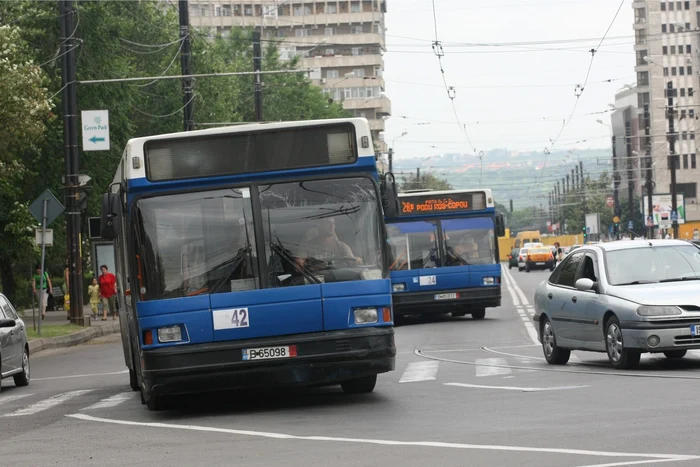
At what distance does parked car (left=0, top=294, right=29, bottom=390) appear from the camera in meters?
19.3

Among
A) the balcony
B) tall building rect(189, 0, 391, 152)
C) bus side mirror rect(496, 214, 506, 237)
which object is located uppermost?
tall building rect(189, 0, 391, 152)

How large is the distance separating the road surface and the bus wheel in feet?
0.37

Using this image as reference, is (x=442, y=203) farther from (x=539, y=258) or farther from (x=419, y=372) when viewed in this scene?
(x=539, y=258)

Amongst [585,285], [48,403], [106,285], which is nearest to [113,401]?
[48,403]

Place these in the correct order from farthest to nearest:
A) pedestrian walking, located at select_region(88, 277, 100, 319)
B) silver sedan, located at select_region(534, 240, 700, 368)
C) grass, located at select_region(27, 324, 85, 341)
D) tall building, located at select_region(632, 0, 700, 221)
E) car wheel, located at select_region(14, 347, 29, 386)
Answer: tall building, located at select_region(632, 0, 700, 221)
pedestrian walking, located at select_region(88, 277, 100, 319)
grass, located at select_region(27, 324, 85, 341)
car wheel, located at select_region(14, 347, 29, 386)
silver sedan, located at select_region(534, 240, 700, 368)

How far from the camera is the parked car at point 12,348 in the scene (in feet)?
63.3

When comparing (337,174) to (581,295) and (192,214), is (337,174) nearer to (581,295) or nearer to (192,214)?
(192,214)

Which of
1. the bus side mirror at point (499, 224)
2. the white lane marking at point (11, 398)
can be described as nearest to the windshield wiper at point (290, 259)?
the white lane marking at point (11, 398)

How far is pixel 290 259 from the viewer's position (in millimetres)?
13086

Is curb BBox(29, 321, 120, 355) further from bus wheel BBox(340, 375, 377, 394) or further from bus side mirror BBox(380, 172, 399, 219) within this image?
bus side mirror BBox(380, 172, 399, 219)

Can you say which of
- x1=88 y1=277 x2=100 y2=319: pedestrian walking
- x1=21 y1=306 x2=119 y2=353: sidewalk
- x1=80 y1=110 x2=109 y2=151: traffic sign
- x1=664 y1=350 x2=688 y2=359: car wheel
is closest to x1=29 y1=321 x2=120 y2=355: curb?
x1=21 y1=306 x2=119 y2=353: sidewalk

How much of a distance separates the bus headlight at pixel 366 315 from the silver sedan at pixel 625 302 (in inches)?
150

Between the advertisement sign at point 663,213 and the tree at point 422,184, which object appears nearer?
the advertisement sign at point 663,213

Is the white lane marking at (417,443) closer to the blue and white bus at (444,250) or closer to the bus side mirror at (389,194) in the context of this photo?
the bus side mirror at (389,194)
